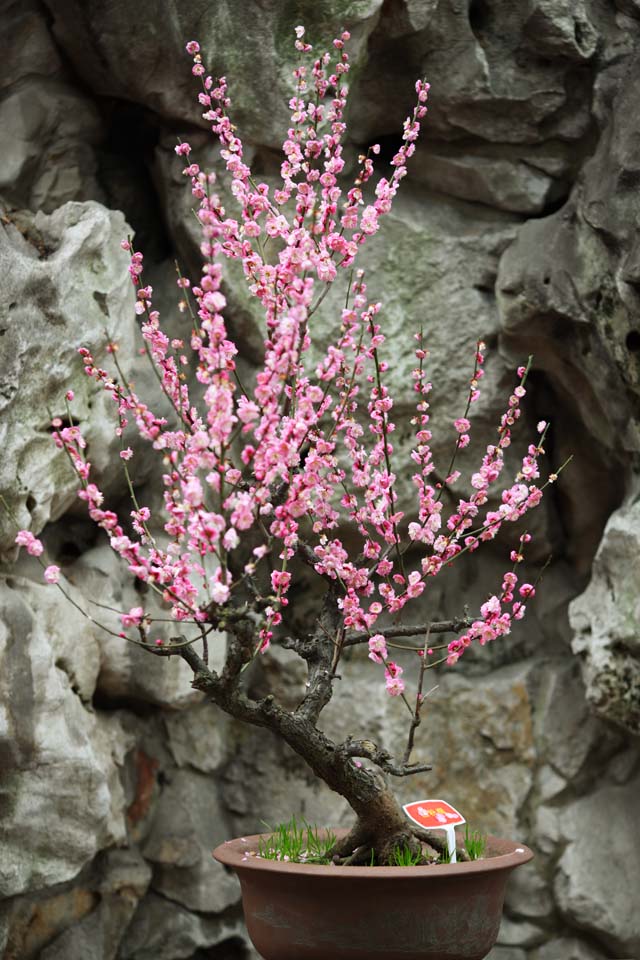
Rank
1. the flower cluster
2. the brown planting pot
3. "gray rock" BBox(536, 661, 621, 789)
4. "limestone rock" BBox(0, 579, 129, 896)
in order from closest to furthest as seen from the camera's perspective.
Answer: the flower cluster, the brown planting pot, "limestone rock" BBox(0, 579, 129, 896), "gray rock" BBox(536, 661, 621, 789)

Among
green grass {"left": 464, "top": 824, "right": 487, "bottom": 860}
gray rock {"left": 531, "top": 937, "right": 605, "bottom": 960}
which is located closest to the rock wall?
gray rock {"left": 531, "top": 937, "right": 605, "bottom": 960}

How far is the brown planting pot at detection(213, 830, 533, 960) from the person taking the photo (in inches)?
67.4

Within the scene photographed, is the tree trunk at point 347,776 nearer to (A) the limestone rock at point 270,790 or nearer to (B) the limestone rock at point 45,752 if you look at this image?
(B) the limestone rock at point 45,752

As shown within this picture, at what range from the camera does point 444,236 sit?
10.0ft

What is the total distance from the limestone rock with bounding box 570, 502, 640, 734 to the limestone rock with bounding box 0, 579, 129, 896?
127 cm

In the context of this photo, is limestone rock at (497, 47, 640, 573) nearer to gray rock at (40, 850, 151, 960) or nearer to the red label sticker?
the red label sticker

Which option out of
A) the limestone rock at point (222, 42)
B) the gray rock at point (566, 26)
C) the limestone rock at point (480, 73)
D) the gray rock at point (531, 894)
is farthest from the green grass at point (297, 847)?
the gray rock at point (566, 26)

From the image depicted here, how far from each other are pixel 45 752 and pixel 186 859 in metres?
0.67

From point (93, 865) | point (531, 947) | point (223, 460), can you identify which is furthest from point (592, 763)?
point (223, 460)

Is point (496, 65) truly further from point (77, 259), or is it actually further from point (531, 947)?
point (531, 947)

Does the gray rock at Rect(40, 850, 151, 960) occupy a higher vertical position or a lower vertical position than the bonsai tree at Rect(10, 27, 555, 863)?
lower

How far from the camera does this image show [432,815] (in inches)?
73.3

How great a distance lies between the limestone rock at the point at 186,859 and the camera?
9.53ft

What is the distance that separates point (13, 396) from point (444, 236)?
134 centimetres
